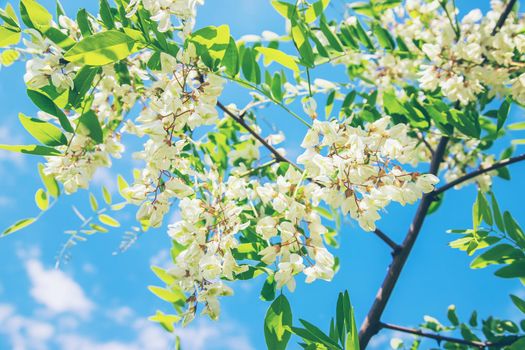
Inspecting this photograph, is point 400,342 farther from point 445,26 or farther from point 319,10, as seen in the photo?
point 319,10

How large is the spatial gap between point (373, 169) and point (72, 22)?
706 millimetres

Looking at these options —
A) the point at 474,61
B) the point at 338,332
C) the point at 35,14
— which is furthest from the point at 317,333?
the point at 474,61

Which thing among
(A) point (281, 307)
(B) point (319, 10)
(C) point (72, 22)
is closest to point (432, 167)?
(B) point (319, 10)

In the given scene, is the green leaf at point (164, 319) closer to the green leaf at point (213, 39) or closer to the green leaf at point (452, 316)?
the green leaf at point (213, 39)

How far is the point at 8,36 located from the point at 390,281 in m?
1.18

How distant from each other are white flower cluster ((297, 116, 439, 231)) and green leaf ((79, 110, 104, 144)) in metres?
0.42

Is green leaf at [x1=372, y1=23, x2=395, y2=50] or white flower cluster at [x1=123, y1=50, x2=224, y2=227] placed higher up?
green leaf at [x1=372, y1=23, x2=395, y2=50]

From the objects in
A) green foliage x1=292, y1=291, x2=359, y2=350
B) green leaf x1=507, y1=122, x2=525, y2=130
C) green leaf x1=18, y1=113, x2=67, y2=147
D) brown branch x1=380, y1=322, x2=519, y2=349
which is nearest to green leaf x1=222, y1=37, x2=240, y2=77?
green leaf x1=18, y1=113, x2=67, y2=147

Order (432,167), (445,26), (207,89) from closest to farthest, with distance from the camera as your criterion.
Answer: (207,89) → (445,26) → (432,167)

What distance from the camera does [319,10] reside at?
108 cm

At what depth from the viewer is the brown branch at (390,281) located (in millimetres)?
1430

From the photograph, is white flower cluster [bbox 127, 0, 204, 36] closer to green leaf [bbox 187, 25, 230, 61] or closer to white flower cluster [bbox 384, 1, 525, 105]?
green leaf [bbox 187, 25, 230, 61]

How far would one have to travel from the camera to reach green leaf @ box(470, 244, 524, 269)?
111 cm

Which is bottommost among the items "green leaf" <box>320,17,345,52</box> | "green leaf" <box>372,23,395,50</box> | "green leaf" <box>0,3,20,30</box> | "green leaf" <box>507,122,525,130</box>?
"green leaf" <box>507,122,525,130</box>
